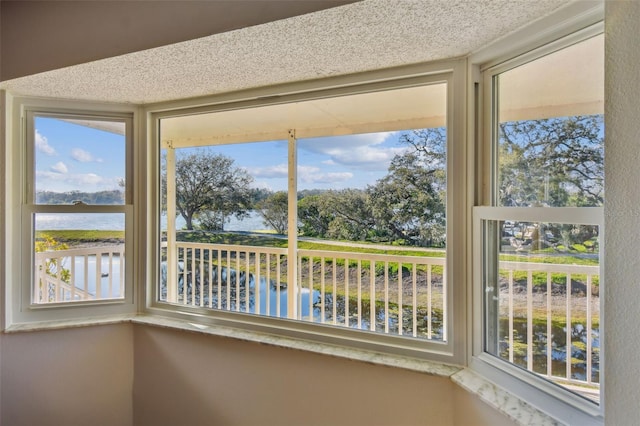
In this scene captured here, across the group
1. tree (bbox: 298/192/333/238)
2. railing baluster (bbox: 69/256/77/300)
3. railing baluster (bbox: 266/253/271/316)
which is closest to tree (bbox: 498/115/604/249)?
tree (bbox: 298/192/333/238)

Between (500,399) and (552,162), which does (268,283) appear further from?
(552,162)

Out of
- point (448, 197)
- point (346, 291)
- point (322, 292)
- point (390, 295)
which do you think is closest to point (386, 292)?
point (390, 295)

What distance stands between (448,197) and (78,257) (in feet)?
6.94

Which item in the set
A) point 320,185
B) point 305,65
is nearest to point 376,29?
point 305,65

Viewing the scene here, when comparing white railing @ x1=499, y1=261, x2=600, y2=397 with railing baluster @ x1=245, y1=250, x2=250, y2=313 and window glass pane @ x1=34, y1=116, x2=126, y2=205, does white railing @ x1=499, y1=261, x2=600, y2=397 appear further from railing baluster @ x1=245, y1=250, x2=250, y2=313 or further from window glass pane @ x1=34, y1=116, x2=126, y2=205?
window glass pane @ x1=34, y1=116, x2=126, y2=205

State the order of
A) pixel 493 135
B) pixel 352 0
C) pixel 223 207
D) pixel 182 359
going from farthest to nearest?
1. pixel 223 207
2. pixel 182 359
3. pixel 493 135
4. pixel 352 0

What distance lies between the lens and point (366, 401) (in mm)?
1433

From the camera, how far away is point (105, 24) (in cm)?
138

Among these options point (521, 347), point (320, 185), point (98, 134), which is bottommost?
point (521, 347)

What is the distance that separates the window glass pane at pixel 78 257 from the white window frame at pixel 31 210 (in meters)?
0.04

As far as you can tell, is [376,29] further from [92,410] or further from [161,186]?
[92,410]

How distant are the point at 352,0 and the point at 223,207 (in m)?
1.52

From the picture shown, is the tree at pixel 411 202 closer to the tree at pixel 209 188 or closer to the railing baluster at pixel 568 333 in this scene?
the railing baluster at pixel 568 333

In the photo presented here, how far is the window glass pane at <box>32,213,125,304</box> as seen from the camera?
1895 mm
